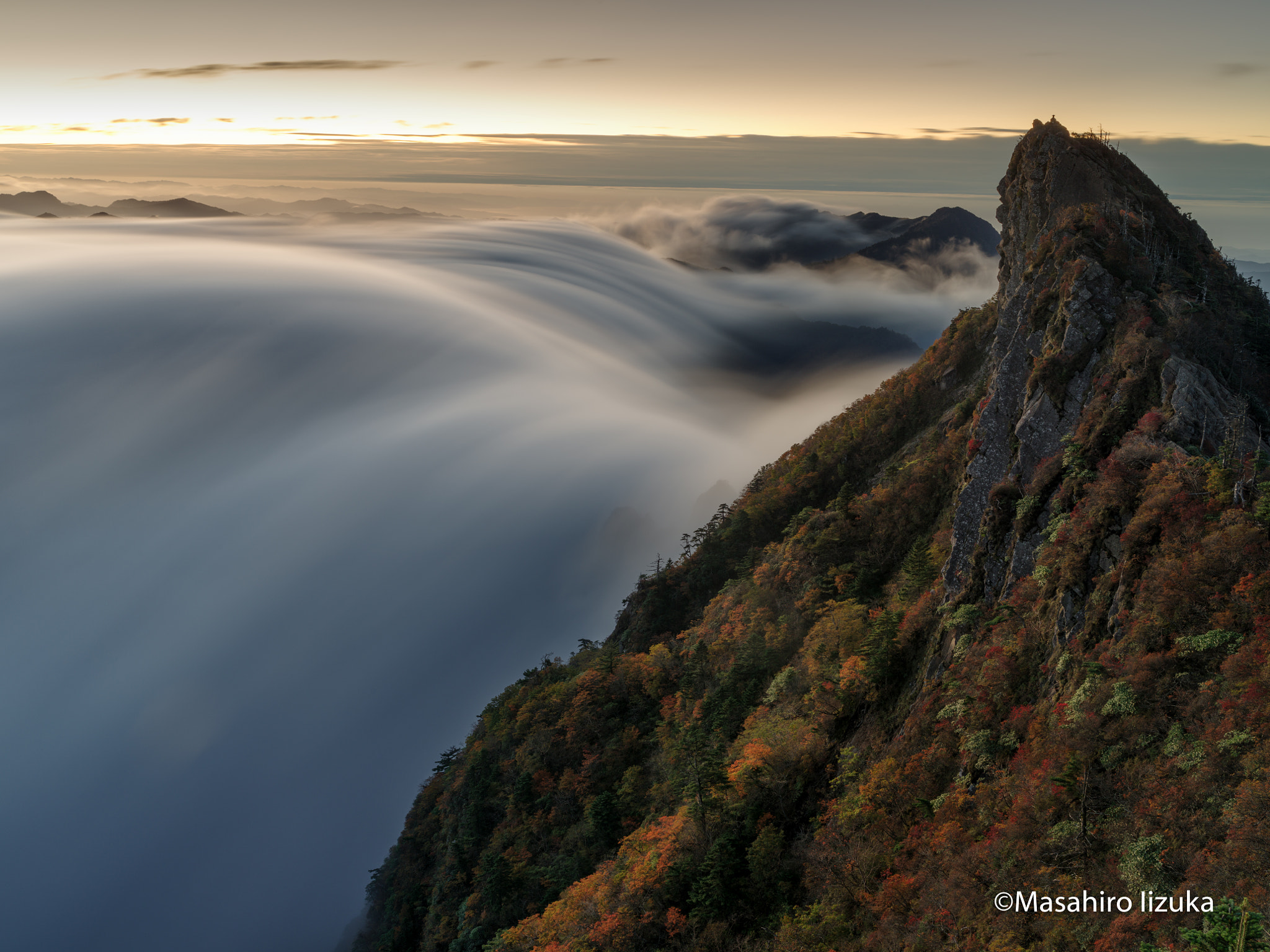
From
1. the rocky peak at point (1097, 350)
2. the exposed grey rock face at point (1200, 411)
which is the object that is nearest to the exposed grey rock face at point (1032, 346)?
the rocky peak at point (1097, 350)

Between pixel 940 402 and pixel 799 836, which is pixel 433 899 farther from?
pixel 940 402

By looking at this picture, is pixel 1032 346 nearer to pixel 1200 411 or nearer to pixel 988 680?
pixel 1200 411

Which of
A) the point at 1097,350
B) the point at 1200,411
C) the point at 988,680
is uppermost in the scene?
the point at 1097,350

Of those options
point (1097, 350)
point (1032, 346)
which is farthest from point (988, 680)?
point (1032, 346)

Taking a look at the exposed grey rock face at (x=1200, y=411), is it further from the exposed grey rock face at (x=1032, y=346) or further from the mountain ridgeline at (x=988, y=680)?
the exposed grey rock face at (x=1032, y=346)

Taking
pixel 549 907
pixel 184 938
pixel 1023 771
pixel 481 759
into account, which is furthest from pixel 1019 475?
pixel 184 938

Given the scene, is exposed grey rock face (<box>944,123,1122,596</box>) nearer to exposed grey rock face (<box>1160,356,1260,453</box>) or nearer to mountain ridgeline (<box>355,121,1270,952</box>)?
mountain ridgeline (<box>355,121,1270,952</box>)
